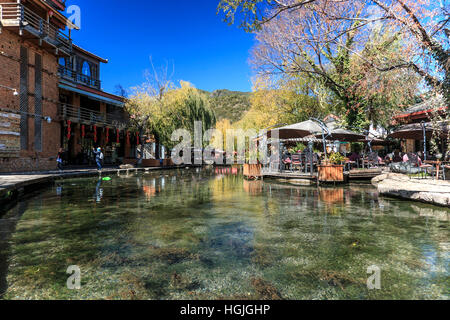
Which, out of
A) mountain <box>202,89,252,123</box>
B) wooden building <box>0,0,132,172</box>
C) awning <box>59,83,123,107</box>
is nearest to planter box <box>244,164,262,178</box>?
wooden building <box>0,0,132,172</box>

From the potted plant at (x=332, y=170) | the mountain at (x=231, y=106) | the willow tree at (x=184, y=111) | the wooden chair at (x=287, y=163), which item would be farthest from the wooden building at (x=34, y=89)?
the mountain at (x=231, y=106)

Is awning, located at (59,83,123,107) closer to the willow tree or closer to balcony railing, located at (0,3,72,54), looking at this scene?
balcony railing, located at (0,3,72,54)

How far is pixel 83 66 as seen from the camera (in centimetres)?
2520

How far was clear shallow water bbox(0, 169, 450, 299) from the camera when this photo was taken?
2289 millimetres

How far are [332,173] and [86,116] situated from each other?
872 inches

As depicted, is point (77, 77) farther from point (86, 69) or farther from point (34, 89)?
point (34, 89)

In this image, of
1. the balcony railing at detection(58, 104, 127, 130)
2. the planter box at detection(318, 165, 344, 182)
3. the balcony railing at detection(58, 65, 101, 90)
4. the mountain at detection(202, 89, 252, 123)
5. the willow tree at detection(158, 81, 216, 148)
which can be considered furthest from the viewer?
the mountain at detection(202, 89, 252, 123)

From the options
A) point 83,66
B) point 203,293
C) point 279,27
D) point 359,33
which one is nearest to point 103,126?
point 83,66

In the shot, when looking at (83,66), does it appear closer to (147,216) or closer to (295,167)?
(295,167)

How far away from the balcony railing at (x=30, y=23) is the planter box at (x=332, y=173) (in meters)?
17.6

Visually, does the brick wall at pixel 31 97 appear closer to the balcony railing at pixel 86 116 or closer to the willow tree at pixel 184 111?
the balcony railing at pixel 86 116

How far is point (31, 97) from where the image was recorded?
16.3m

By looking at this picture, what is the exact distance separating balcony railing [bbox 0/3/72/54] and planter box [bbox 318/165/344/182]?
17611 millimetres
